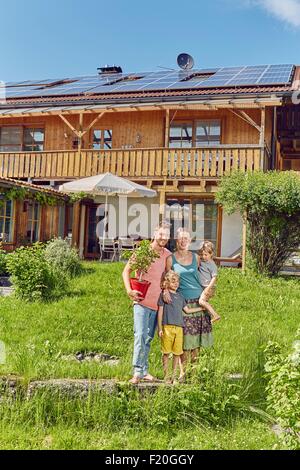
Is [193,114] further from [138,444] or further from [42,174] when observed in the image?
[138,444]

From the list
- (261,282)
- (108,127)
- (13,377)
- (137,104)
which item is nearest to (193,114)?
(137,104)

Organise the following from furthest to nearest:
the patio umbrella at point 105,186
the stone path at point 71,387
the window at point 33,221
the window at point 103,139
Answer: the window at point 103,139, the window at point 33,221, the patio umbrella at point 105,186, the stone path at point 71,387

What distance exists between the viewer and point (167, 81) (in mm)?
19859

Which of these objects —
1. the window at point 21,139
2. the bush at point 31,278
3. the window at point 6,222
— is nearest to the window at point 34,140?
the window at point 21,139

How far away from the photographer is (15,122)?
65.4 ft

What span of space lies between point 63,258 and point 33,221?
630 cm

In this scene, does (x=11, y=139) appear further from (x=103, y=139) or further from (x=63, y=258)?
(x=63, y=258)

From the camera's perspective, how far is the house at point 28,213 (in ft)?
47.1

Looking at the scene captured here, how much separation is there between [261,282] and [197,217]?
22.4ft

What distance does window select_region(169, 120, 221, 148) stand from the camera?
685 inches

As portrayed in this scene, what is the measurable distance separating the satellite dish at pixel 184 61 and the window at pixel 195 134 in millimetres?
6837

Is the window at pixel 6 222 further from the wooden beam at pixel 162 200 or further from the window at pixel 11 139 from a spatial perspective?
the window at pixel 11 139

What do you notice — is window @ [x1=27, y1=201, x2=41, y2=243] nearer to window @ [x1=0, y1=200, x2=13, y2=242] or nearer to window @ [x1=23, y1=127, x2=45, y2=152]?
window @ [x1=0, y1=200, x2=13, y2=242]

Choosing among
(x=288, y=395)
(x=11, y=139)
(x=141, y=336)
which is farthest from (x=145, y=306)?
(x=11, y=139)
